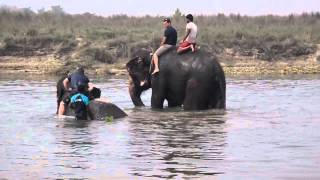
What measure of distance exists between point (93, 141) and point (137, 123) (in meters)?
2.85

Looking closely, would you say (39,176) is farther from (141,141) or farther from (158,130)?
(158,130)

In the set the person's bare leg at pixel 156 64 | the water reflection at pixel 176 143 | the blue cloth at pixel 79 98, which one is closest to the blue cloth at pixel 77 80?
the blue cloth at pixel 79 98

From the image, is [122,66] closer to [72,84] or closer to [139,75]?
[139,75]

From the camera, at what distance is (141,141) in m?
13.8

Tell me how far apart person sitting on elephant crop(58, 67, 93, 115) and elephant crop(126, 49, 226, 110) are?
1952mm

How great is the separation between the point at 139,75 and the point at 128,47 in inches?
852

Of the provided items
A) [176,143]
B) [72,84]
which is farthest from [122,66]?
[176,143]

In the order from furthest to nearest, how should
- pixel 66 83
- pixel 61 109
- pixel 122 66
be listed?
pixel 122 66, pixel 66 83, pixel 61 109

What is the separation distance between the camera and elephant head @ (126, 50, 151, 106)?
20422 mm

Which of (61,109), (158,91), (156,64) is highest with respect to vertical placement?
(156,64)

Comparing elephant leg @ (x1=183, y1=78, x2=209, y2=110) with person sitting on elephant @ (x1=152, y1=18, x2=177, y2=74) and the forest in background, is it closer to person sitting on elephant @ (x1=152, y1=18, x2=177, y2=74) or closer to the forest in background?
person sitting on elephant @ (x1=152, y1=18, x2=177, y2=74)

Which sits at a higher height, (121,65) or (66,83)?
(66,83)

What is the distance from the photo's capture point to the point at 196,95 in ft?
62.4

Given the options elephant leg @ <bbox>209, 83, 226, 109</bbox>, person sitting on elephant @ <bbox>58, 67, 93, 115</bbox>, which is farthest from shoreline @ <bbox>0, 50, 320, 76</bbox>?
person sitting on elephant @ <bbox>58, 67, 93, 115</bbox>
